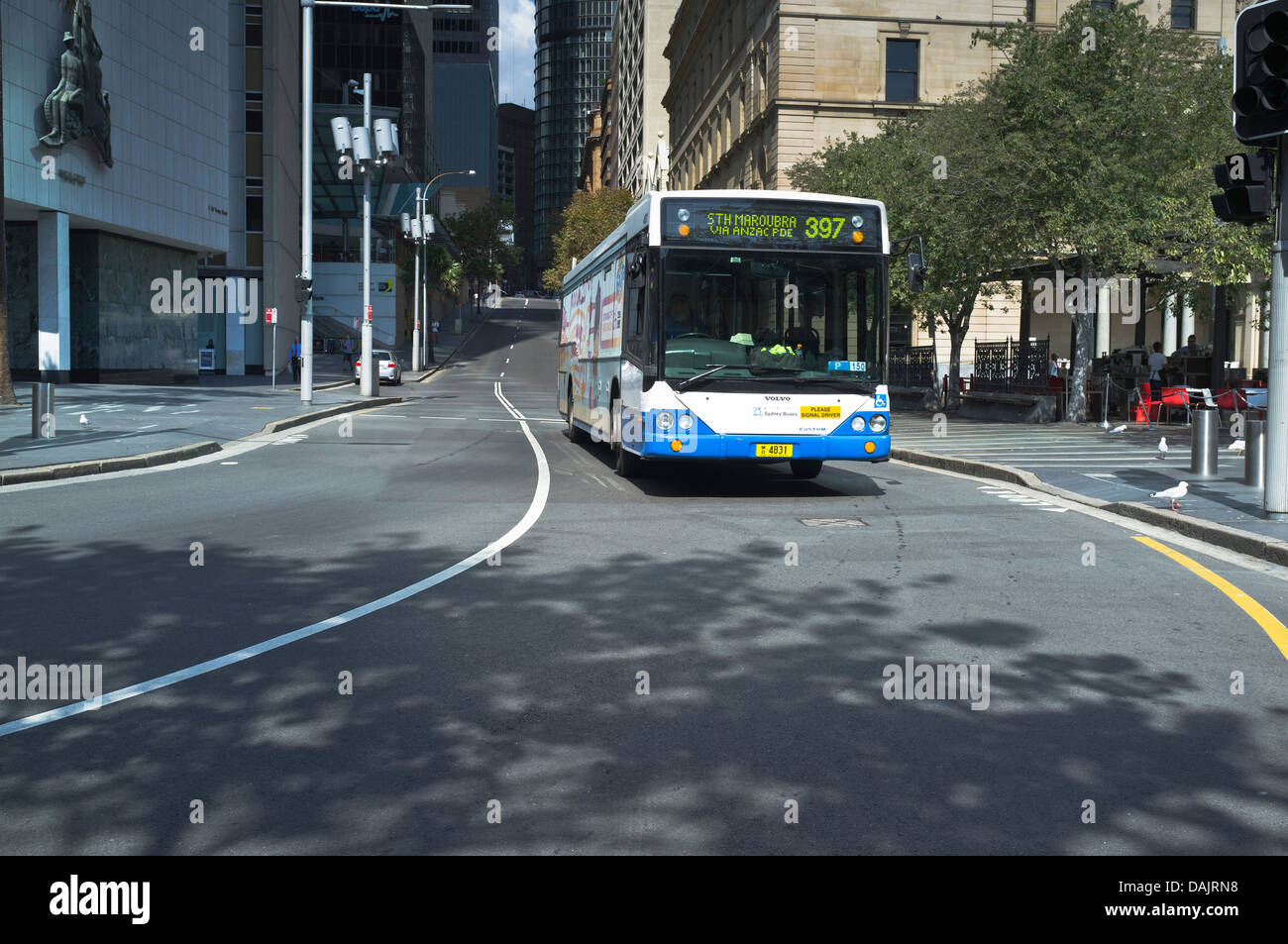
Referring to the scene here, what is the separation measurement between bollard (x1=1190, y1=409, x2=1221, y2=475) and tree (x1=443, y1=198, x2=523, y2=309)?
3146 inches

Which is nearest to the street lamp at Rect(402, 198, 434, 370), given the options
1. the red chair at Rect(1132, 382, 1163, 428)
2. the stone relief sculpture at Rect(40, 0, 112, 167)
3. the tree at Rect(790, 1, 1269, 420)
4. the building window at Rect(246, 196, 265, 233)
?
the building window at Rect(246, 196, 265, 233)

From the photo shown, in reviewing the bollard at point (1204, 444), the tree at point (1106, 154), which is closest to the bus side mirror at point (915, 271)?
the bollard at point (1204, 444)

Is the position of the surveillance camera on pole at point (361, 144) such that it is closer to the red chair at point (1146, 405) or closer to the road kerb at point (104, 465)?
the road kerb at point (104, 465)

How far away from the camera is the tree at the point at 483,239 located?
3602 inches

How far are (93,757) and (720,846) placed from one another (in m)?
2.42

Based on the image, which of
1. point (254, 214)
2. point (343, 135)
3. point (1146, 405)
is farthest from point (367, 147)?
point (254, 214)

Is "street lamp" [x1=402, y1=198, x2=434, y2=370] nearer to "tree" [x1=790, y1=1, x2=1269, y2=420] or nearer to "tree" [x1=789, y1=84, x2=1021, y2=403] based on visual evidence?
"tree" [x1=789, y1=84, x2=1021, y2=403]

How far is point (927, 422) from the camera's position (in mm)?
30703

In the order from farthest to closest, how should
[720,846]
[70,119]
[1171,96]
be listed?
[70,119] → [1171,96] → [720,846]

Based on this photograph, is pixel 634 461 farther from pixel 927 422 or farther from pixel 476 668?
pixel 927 422

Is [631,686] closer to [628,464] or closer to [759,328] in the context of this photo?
[759,328]
